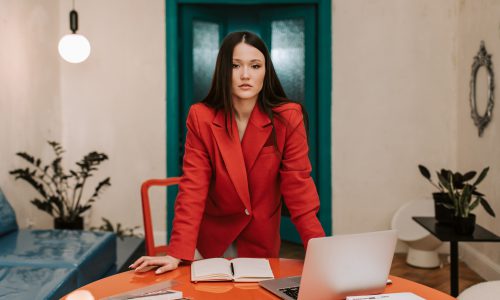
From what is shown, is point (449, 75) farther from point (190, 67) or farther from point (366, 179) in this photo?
point (190, 67)

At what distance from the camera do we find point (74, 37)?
13.1 feet

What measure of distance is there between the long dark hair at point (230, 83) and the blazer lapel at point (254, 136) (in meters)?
0.03

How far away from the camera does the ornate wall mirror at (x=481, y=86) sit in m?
3.63

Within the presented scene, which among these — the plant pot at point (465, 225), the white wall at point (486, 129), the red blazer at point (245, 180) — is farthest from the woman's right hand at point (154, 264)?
the white wall at point (486, 129)

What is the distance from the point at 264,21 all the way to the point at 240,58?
3467 millimetres

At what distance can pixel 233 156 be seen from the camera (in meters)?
1.77

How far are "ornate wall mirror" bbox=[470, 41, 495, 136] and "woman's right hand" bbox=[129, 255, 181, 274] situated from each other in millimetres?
2923

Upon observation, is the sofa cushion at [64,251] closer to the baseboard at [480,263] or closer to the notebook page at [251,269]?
the notebook page at [251,269]

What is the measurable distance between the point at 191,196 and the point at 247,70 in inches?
18.3

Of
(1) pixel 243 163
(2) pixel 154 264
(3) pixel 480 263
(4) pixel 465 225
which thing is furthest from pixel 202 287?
(3) pixel 480 263

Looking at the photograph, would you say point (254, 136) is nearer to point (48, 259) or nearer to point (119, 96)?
point (48, 259)

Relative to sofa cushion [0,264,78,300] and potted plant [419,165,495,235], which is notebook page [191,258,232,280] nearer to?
sofa cushion [0,264,78,300]

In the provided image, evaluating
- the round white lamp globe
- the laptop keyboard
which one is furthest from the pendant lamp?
the laptop keyboard

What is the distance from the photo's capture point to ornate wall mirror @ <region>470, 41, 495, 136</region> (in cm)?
363
